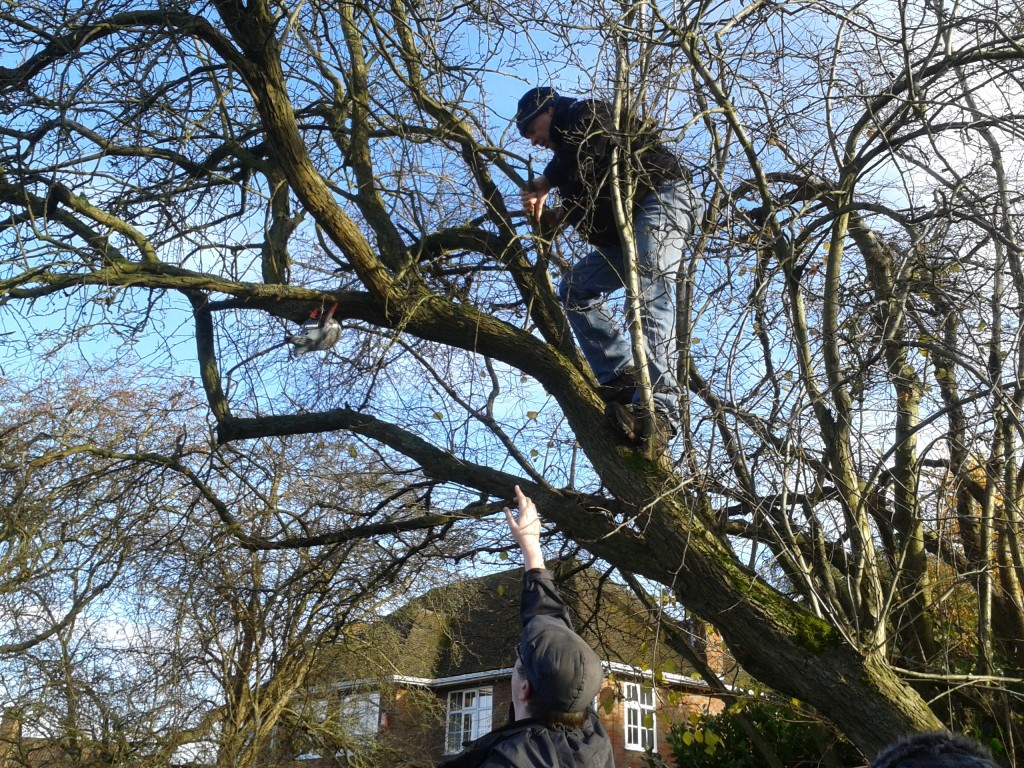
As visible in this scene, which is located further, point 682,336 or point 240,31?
point 240,31

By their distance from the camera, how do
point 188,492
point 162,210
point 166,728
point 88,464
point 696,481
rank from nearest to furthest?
point 696,481 < point 162,210 < point 88,464 < point 188,492 < point 166,728

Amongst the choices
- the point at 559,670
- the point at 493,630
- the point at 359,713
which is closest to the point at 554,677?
the point at 559,670

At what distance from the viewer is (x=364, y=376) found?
6672 mm

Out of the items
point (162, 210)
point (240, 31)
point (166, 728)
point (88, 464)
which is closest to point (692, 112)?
point (240, 31)

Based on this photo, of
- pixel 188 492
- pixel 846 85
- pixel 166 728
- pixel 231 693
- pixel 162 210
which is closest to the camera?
pixel 846 85

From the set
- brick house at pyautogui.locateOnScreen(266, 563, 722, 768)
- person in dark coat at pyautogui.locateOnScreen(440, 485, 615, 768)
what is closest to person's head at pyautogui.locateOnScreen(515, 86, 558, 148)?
person in dark coat at pyautogui.locateOnScreen(440, 485, 615, 768)

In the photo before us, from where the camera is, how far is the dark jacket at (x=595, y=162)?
4.88 metres

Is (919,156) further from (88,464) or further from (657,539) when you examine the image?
(88,464)

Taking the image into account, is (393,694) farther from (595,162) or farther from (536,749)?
(536,749)

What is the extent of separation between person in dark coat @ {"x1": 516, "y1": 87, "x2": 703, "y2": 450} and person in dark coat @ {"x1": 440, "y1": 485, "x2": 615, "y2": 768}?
2088mm

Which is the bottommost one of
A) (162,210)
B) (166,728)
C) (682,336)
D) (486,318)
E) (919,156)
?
(166,728)

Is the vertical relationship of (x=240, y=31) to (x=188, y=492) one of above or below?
above

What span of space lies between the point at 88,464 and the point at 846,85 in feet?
18.2

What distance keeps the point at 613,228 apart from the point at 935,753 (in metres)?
4.01
